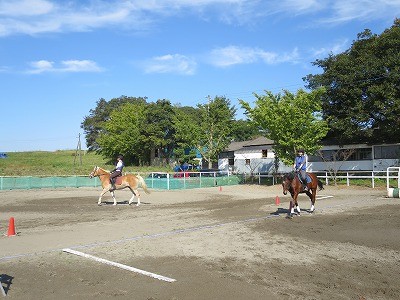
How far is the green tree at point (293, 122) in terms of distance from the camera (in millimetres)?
32375

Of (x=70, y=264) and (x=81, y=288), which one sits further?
(x=70, y=264)

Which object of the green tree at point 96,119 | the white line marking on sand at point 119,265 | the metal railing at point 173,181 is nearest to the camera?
the white line marking on sand at point 119,265

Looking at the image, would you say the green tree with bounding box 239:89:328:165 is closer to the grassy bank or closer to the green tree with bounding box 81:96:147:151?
the grassy bank

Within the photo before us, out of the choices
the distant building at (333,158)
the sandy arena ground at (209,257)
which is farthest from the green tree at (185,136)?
the sandy arena ground at (209,257)

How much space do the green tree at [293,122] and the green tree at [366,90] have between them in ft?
7.26

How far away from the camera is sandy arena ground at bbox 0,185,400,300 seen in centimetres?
566

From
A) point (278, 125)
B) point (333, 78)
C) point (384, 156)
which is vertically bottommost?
point (384, 156)

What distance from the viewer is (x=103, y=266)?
23.0 feet

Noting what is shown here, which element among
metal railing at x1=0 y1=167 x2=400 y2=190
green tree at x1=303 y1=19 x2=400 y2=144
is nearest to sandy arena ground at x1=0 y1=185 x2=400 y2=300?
metal railing at x1=0 y1=167 x2=400 y2=190

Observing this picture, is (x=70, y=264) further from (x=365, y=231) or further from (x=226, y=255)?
(x=365, y=231)

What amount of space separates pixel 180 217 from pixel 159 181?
16.5 m

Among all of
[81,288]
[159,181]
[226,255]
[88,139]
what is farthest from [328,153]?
[88,139]

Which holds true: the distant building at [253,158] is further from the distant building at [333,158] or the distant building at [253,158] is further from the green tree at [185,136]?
Answer: the green tree at [185,136]

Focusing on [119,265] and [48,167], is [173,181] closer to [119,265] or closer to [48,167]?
[119,265]
